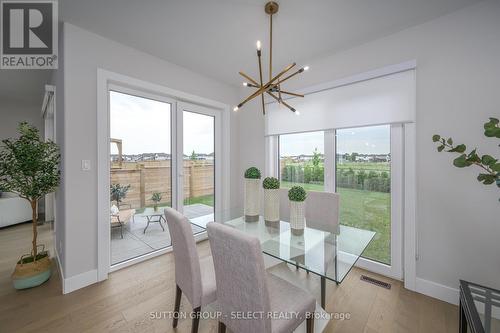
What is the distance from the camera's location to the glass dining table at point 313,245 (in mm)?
1158

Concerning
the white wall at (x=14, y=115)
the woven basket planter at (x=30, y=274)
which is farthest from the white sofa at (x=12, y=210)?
the woven basket planter at (x=30, y=274)

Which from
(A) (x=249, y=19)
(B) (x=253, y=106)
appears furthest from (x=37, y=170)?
(B) (x=253, y=106)

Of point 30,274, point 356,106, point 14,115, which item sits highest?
point 14,115

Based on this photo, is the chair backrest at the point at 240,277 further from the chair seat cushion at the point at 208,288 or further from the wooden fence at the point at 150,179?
the wooden fence at the point at 150,179

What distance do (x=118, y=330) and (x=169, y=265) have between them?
94 centimetres

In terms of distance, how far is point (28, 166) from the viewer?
1889 millimetres

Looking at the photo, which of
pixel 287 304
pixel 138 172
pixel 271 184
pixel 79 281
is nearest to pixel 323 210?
pixel 271 184

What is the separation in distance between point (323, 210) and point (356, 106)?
1280 millimetres

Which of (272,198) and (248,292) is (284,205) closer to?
(272,198)

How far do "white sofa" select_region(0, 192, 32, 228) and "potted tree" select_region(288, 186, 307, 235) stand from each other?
17.3ft

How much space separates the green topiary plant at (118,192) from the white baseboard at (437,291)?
3.42m

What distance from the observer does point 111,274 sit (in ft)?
7.18

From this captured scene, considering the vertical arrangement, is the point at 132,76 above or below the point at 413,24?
below

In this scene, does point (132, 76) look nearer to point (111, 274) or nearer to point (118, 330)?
point (111, 274)
